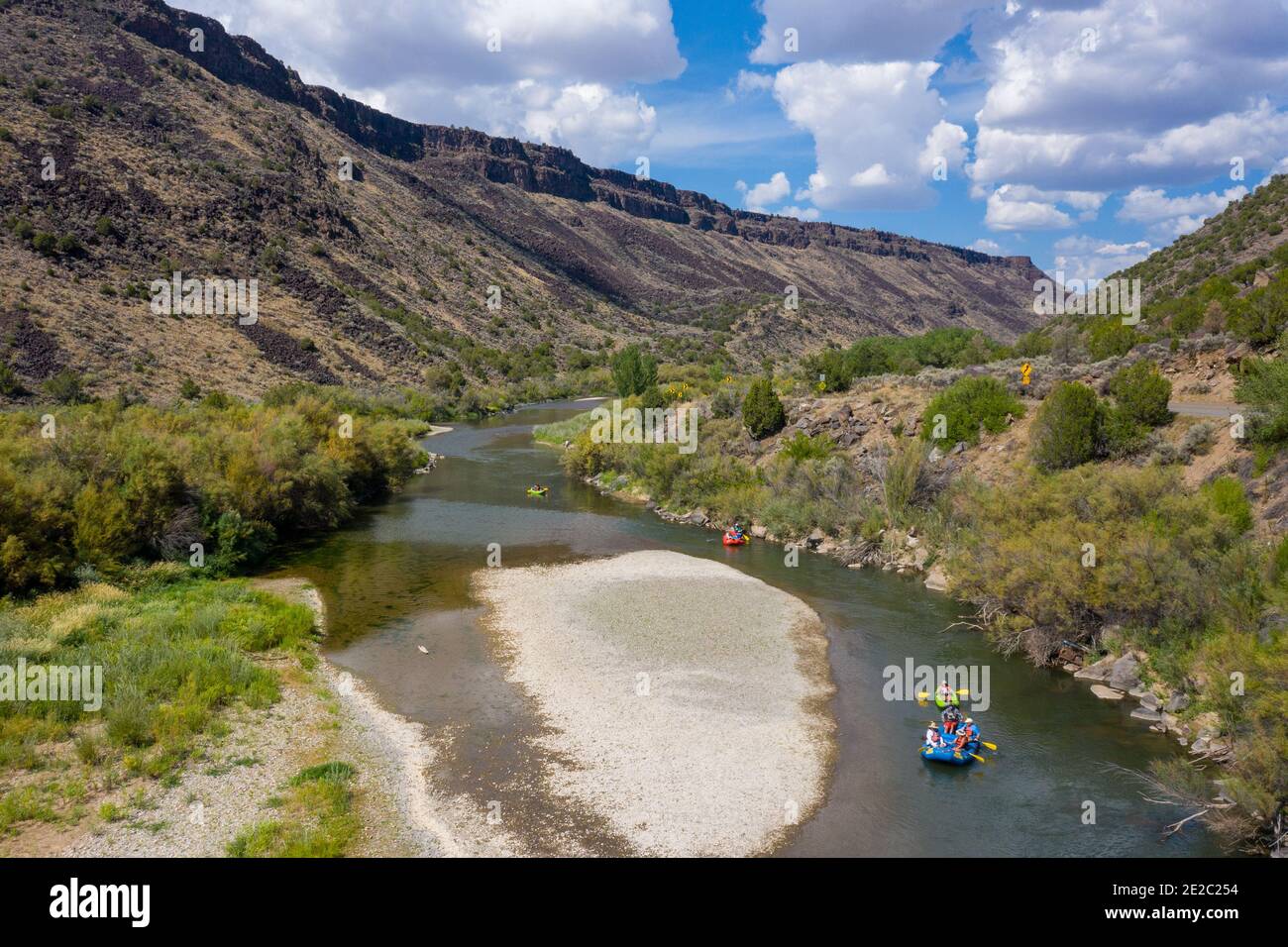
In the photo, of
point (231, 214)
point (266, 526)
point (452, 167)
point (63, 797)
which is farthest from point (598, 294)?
point (63, 797)

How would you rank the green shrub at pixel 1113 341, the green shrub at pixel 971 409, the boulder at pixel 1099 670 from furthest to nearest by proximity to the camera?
the green shrub at pixel 1113 341
the green shrub at pixel 971 409
the boulder at pixel 1099 670

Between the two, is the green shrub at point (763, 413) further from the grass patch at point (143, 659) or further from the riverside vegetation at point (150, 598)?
the grass patch at point (143, 659)

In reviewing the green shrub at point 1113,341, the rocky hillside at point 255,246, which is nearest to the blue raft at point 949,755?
the green shrub at point 1113,341

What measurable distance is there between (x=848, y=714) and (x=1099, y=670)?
6.49 meters

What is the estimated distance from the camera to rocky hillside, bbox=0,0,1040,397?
5991 cm

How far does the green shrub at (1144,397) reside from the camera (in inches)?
1032

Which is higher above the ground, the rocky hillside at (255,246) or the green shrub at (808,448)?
the rocky hillside at (255,246)

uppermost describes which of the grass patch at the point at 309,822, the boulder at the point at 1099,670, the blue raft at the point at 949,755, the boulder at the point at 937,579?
the boulder at the point at 937,579

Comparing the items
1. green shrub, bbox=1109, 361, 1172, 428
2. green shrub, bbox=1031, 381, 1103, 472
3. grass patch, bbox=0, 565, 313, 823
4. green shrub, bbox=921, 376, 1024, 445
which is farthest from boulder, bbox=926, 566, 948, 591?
grass patch, bbox=0, 565, 313, 823

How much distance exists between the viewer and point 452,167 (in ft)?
534

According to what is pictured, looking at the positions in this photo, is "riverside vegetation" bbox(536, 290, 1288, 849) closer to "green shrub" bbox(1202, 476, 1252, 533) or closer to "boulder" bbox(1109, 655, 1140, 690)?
"green shrub" bbox(1202, 476, 1252, 533)

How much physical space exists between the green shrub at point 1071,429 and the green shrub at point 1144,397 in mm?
918

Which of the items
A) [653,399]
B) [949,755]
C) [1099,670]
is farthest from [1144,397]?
[653,399]

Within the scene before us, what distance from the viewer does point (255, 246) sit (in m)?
78.9
